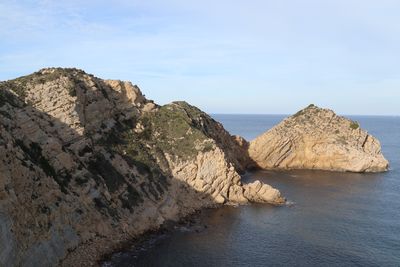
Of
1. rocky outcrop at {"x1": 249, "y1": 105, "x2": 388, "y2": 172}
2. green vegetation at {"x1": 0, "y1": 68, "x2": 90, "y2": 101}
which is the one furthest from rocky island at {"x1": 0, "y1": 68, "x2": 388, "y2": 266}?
rocky outcrop at {"x1": 249, "y1": 105, "x2": 388, "y2": 172}

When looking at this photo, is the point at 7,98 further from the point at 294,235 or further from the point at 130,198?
the point at 294,235

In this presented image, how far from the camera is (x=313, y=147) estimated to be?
14238cm

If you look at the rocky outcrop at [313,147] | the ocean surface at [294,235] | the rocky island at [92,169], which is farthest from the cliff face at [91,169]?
the rocky outcrop at [313,147]

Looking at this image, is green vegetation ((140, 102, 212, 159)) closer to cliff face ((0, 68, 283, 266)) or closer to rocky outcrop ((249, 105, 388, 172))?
cliff face ((0, 68, 283, 266))

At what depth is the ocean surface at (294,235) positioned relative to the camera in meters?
65.8

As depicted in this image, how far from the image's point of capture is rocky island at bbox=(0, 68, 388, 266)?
189 ft

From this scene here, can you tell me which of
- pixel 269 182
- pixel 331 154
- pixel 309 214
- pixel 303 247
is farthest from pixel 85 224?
pixel 331 154

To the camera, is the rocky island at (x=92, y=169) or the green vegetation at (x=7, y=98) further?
the green vegetation at (x=7, y=98)

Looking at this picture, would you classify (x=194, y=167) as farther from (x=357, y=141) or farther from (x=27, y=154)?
(x=357, y=141)

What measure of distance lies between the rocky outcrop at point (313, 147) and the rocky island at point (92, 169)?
17927mm

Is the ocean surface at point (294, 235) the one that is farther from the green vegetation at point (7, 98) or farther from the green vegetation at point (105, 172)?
the green vegetation at point (7, 98)

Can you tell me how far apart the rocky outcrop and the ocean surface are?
2876 cm

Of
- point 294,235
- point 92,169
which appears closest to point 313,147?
point 294,235

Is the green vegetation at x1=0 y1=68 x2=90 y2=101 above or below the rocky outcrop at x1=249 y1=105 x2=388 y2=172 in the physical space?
above
